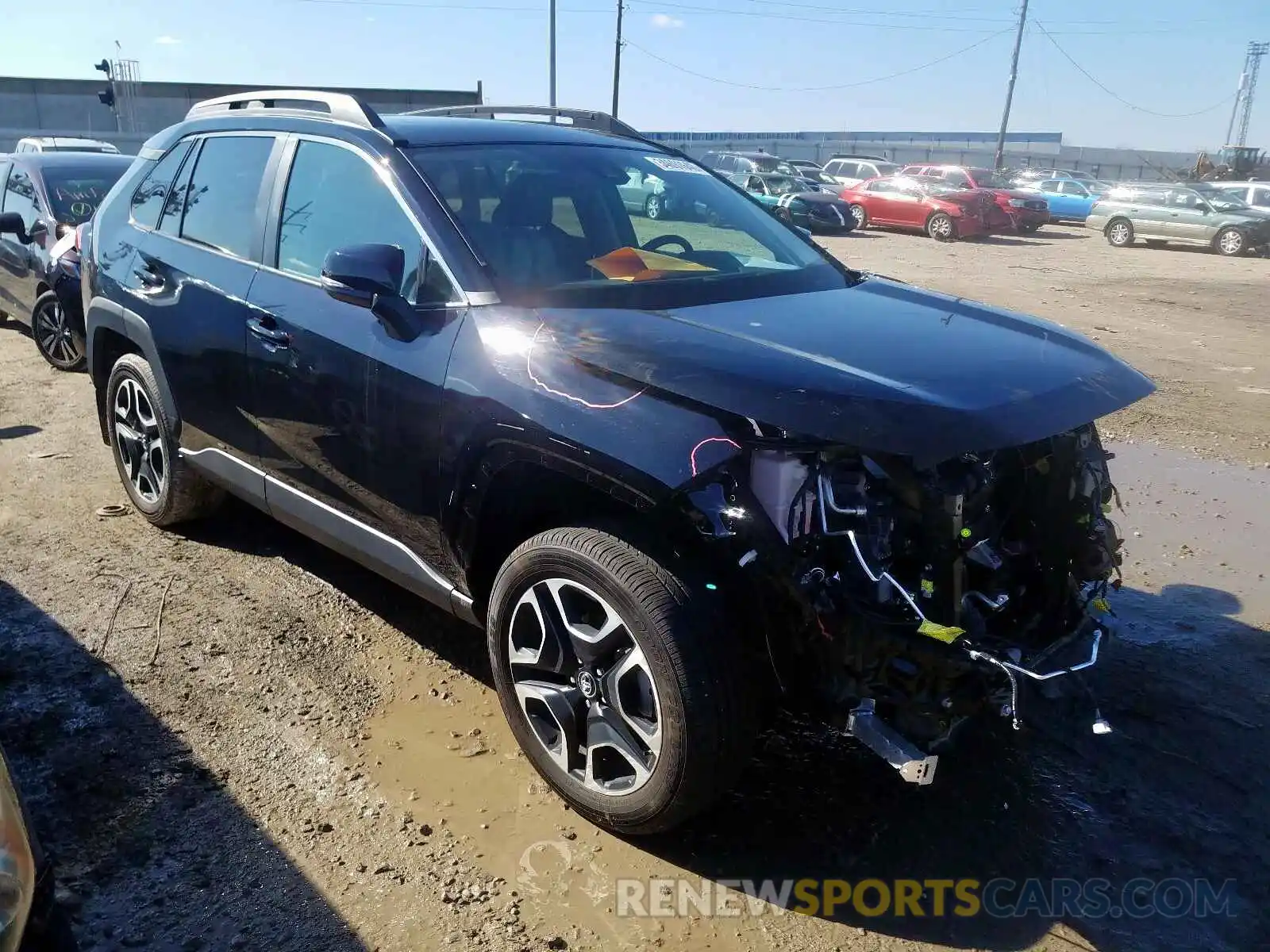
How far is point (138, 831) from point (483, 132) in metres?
2.62

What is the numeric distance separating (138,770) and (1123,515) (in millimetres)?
4735

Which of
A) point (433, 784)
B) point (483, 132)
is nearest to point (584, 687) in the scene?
point (433, 784)

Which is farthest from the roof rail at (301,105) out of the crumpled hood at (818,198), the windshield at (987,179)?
the windshield at (987,179)

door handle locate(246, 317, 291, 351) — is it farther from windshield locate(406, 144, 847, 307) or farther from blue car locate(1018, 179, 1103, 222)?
blue car locate(1018, 179, 1103, 222)

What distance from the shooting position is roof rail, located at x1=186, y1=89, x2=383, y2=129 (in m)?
3.55

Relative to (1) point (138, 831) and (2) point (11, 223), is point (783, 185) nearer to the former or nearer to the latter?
(2) point (11, 223)

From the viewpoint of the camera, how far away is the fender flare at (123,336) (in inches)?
170

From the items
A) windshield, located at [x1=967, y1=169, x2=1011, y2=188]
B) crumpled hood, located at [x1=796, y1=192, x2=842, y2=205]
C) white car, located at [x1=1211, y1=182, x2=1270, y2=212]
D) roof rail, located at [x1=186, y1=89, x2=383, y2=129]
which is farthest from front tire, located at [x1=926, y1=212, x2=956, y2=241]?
roof rail, located at [x1=186, y1=89, x2=383, y2=129]

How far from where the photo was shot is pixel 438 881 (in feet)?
8.71

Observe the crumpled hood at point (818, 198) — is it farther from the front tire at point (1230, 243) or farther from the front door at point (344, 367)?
the front door at point (344, 367)

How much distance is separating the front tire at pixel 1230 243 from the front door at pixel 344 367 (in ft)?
76.8

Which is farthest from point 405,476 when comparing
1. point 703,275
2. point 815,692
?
point 815,692

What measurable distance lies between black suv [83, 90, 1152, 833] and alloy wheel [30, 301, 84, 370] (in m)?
4.52

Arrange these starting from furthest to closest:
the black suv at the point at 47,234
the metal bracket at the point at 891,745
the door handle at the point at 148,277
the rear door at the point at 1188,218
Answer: the rear door at the point at 1188,218 < the black suv at the point at 47,234 < the door handle at the point at 148,277 < the metal bracket at the point at 891,745
